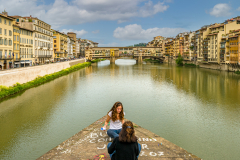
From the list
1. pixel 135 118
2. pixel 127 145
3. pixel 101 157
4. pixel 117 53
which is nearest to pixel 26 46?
pixel 135 118

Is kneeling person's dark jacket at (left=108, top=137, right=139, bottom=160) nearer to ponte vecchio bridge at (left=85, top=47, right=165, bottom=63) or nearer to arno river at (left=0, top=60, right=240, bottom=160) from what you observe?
arno river at (left=0, top=60, right=240, bottom=160)

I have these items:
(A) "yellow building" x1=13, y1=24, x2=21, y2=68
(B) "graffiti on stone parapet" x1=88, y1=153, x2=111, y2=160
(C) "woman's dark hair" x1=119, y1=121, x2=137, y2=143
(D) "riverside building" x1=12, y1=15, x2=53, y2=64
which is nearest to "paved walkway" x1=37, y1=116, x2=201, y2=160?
(B) "graffiti on stone parapet" x1=88, y1=153, x2=111, y2=160

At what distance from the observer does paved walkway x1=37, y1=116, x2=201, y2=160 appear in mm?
6520

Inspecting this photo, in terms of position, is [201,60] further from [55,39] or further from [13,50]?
[13,50]

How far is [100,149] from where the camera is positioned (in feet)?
22.8

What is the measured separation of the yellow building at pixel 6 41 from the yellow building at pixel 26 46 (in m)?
5.59

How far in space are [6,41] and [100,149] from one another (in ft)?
102

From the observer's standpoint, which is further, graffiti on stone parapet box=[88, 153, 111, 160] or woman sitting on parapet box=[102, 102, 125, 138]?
woman sitting on parapet box=[102, 102, 125, 138]

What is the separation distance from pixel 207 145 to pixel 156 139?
4998 millimetres

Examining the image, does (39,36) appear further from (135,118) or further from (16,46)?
(135,118)

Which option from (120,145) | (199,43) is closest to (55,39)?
(199,43)

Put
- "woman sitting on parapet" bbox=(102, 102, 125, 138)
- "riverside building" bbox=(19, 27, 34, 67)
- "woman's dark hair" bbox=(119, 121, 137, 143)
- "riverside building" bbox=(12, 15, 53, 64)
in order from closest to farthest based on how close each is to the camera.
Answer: "woman's dark hair" bbox=(119, 121, 137, 143)
"woman sitting on parapet" bbox=(102, 102, 125, 138)
"riverside building" bbox=(19, 27, 34, 67)
"riverside building" bbox=(12, 15, 53, 64)

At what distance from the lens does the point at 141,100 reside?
73.2 feet

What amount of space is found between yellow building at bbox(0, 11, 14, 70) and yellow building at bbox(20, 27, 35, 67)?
18.3 feet
